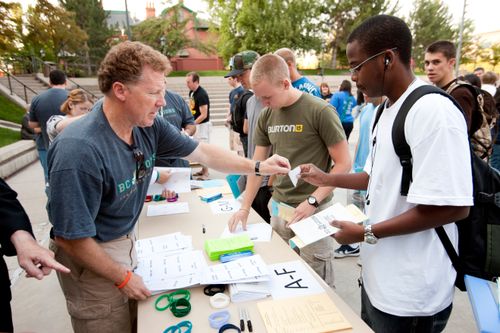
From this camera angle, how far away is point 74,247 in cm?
126

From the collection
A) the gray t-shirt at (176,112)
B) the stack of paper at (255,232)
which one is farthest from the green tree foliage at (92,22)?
the stack of paper at (255,232)

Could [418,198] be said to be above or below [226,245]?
above

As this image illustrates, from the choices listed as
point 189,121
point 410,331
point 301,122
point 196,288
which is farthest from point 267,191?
point 410,331

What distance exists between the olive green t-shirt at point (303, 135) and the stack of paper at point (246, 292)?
0.89m

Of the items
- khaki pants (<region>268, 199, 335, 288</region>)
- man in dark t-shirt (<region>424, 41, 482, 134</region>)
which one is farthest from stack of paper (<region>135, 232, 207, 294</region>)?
man in dark t-shirt (<region>424, 41, 482, 134</region>)

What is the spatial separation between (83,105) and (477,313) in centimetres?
345

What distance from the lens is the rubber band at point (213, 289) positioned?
1.44 meters

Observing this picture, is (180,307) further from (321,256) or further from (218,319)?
(321,256)

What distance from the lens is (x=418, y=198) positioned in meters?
1.08

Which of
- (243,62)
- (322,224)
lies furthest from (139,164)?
(243,62)

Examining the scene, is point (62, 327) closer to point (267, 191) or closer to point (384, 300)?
point (267, 191)

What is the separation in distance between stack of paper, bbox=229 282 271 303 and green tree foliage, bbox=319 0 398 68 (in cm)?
3020

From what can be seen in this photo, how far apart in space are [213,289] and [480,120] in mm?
2529

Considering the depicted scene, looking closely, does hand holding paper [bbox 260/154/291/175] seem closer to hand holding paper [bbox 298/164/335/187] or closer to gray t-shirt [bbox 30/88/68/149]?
hand holding paper [bbox 298/164/335/187]
